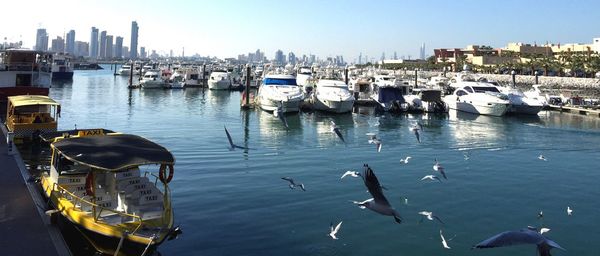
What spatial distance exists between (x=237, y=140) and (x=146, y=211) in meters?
A: 17.8

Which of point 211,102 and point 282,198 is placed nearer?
point 282,198

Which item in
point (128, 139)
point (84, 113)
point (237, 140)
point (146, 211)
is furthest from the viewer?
point (84, 113)

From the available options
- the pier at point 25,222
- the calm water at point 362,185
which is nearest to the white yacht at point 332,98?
the calm water at point 362,185

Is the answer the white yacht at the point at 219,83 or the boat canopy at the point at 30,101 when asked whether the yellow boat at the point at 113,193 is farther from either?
the white yacht at the point at 219,83

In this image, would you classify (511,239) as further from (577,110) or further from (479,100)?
(577,110)

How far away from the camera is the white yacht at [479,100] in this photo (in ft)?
149

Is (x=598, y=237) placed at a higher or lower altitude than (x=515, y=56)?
lower

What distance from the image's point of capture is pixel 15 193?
1351 cm

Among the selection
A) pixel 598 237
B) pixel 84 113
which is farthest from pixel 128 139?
pixel 84 113

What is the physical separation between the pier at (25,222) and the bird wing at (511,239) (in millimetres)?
7750

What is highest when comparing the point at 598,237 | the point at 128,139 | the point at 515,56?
the point at 515,56

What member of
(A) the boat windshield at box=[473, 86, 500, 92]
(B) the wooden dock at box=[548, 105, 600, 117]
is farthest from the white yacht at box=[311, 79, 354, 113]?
(B) the wooden dock at box=[548, 105, 600, 117]

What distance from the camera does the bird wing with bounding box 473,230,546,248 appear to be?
6614 millimetres

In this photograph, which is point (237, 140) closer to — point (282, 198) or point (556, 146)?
point (282, 198)
